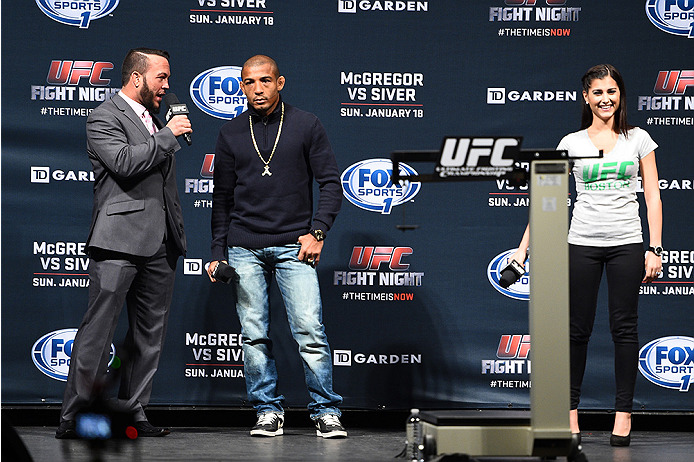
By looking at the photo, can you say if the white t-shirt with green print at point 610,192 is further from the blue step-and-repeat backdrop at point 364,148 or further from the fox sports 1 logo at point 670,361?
the fox sports 1 logo at point 670,361

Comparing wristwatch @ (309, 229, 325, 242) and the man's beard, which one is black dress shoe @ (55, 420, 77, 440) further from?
the man's beard

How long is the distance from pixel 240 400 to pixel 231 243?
102 centimetres

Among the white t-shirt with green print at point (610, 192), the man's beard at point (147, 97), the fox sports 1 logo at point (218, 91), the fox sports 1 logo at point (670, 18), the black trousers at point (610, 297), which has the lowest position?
the black trousers at point (610, 297)

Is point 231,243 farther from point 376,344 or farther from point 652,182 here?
point 652,182

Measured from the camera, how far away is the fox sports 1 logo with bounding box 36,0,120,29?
4.40 meters

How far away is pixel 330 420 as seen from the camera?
3871mm

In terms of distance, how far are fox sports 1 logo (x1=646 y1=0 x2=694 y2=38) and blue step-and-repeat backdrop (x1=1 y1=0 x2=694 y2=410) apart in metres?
0.01

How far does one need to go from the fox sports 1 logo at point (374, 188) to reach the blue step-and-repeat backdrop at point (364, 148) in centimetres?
1

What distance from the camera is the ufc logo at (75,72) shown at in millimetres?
4391

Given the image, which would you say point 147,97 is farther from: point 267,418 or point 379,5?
point 267,418

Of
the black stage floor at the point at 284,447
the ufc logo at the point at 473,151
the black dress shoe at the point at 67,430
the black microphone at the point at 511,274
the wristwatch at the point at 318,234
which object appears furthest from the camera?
the wristwatch at the point at 318,234

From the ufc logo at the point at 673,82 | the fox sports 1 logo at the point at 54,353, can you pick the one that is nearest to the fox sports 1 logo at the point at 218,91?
the fox sports 1 logo at the point at 54,353

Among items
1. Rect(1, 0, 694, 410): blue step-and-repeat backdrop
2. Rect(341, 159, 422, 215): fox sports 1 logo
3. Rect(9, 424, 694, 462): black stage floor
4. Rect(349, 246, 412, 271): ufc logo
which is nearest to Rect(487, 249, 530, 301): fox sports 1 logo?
Rect(1, 0, 694, 410): blue step-and-repeat backdrop

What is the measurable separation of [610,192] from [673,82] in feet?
3.98
